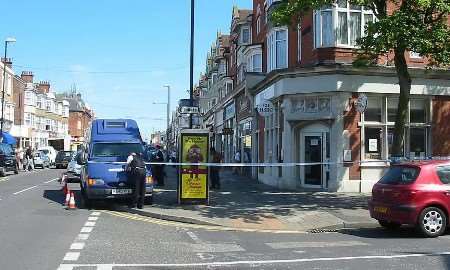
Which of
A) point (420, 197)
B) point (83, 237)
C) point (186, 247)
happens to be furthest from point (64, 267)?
point (420, 197)

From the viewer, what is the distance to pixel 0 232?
11.6 m

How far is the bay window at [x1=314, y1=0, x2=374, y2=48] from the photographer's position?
71.6 ft

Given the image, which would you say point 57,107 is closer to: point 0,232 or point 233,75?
point 233,75

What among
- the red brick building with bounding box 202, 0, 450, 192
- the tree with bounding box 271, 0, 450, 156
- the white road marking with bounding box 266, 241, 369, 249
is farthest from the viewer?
the red brick building with bounding box 202, 0, 450, 192

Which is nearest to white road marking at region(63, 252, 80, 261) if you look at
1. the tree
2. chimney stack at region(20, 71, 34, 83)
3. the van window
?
the van window

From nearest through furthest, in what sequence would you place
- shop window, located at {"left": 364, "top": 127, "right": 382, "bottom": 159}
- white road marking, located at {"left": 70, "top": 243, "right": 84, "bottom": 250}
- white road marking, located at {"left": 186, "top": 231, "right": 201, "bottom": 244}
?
white road marking, located at {"left": 70, "top": 243, "right": 84, "bottom": 250} < white road marking, located at {"left": 186, "top": 231, "right": 201, "bottom": 244} < shop window, located at {"left": 364, "top": 127, "right": 382, "bottom": 159}

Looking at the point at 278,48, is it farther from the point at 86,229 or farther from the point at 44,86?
the point at 44,86

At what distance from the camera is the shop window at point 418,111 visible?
22.4 meters

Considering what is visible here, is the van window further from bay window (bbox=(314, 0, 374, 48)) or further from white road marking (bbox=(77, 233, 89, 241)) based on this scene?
bay window (bbox=(314, 0, 374, 48))

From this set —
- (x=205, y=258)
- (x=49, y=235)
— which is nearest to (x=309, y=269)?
(x=205, y=258)

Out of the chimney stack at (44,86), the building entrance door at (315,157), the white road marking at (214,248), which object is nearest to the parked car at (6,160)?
the building entrance door at (315,157)

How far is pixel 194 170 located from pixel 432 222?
23.6 ft

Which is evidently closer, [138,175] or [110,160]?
[138,175]

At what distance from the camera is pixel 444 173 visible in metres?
12.0
